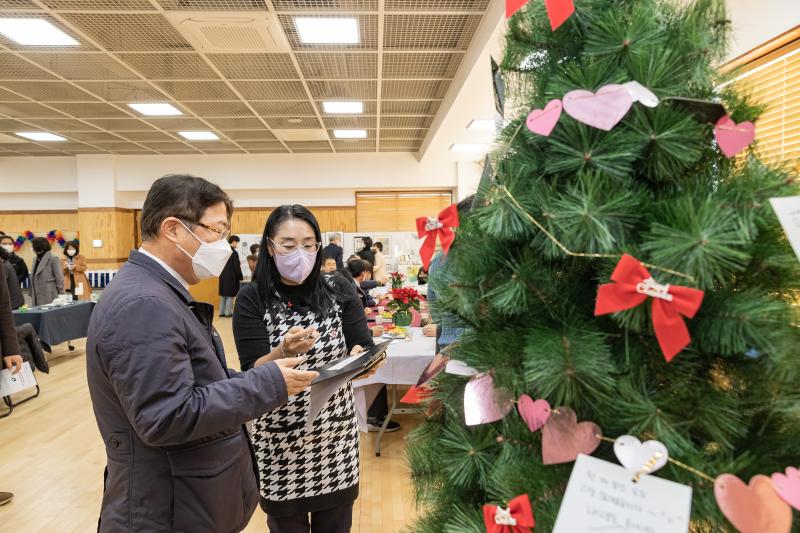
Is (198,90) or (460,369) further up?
(198,90)

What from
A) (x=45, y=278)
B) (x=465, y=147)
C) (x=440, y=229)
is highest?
(x=465, y=147)

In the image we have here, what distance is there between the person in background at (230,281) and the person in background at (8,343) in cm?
562

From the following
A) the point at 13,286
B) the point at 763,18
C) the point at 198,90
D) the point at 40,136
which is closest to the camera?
the point at 763,18

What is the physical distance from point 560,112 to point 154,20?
5.03 m

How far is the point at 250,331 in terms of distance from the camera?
5.61ft

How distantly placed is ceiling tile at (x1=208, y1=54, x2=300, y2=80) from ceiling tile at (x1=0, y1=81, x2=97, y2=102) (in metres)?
2.36

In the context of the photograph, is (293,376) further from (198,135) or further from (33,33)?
(198,135)

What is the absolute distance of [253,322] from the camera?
1711 millimetres

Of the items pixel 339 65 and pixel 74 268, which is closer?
pixel 339 65

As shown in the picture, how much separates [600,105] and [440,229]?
320mm

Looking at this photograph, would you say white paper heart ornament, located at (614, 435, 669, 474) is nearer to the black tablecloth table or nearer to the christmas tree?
the christmas tree

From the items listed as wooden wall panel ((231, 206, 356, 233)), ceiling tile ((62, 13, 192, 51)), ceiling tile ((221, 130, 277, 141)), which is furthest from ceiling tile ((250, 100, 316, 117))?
wooden wall panel ((231, 206, 356, 233))

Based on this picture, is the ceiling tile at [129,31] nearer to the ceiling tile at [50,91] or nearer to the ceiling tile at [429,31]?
the ceiling tile at [50,91]

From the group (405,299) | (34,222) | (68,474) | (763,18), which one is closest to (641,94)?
(763,18)
